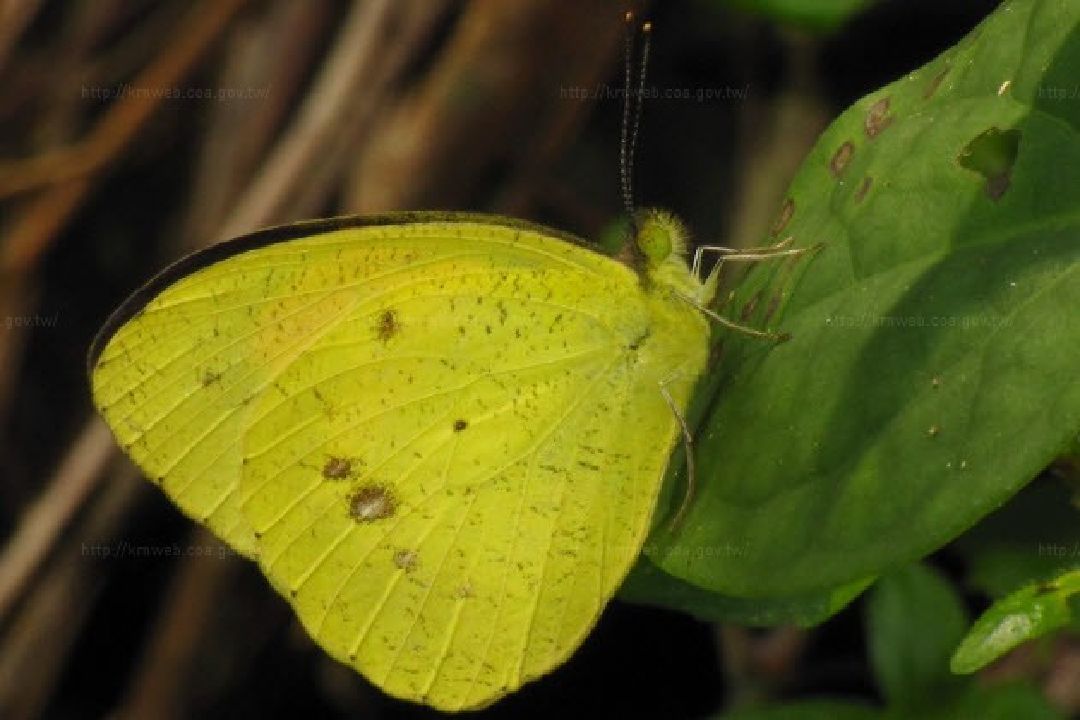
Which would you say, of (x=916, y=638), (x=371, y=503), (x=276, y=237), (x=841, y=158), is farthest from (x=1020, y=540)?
(x=276, y=237)

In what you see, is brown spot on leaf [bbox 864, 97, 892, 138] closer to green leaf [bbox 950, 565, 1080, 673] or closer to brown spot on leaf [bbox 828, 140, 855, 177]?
brown spot on leaf [bbox 828, 140, 855, 177]

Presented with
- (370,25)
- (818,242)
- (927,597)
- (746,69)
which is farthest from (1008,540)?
(370,25)

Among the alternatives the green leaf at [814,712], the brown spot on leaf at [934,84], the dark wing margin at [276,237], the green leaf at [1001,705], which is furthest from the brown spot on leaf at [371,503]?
the brown spot on leaf at [934,84]

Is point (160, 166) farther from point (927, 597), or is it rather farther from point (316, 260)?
point (927, 597)

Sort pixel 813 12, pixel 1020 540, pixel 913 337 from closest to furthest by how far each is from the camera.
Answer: pixel 913 337, pixel 1020 540, pixel 813 12

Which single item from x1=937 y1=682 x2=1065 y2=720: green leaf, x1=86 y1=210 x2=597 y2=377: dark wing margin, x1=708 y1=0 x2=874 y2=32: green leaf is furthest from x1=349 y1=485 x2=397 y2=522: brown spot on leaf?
x1=708 y1=0 x2=874 y2=32: green leaf

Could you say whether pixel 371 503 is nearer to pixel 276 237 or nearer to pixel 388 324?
pixel 388 324
